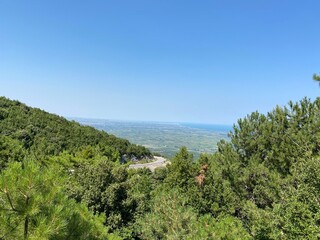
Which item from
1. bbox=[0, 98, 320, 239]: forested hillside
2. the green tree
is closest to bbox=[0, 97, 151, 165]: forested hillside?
bbox=[0, 98, 320, 239]: forested hillside

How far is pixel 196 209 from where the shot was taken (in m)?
14.0

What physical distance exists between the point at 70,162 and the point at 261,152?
1527cm

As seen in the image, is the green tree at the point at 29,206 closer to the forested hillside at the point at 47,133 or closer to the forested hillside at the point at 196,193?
the forested hillside at the point at 196,193

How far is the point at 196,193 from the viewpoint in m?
14.4

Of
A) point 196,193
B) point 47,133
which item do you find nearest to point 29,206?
point 196,193

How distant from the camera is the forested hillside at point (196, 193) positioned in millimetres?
3703

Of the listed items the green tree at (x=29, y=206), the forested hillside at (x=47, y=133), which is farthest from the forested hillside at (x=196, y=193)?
the forested hillside at (x=47, y=133)

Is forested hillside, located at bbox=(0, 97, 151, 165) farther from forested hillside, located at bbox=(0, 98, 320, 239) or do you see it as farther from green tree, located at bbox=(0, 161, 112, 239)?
green tree, located at bbox=(0, 161, 112, 239)

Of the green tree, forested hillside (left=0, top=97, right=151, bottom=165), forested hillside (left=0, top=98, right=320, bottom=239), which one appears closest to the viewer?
the green tree

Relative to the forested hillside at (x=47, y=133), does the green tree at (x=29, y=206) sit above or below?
above

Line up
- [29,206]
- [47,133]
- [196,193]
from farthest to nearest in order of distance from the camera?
→ 1. [47,133]
2. [196,193]
3. [29,206]

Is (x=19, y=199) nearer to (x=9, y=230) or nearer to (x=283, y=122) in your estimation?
(x=9, y=230)

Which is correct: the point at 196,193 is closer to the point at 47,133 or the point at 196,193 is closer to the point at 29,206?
the point at 29,206

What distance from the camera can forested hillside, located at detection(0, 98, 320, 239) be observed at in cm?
370
